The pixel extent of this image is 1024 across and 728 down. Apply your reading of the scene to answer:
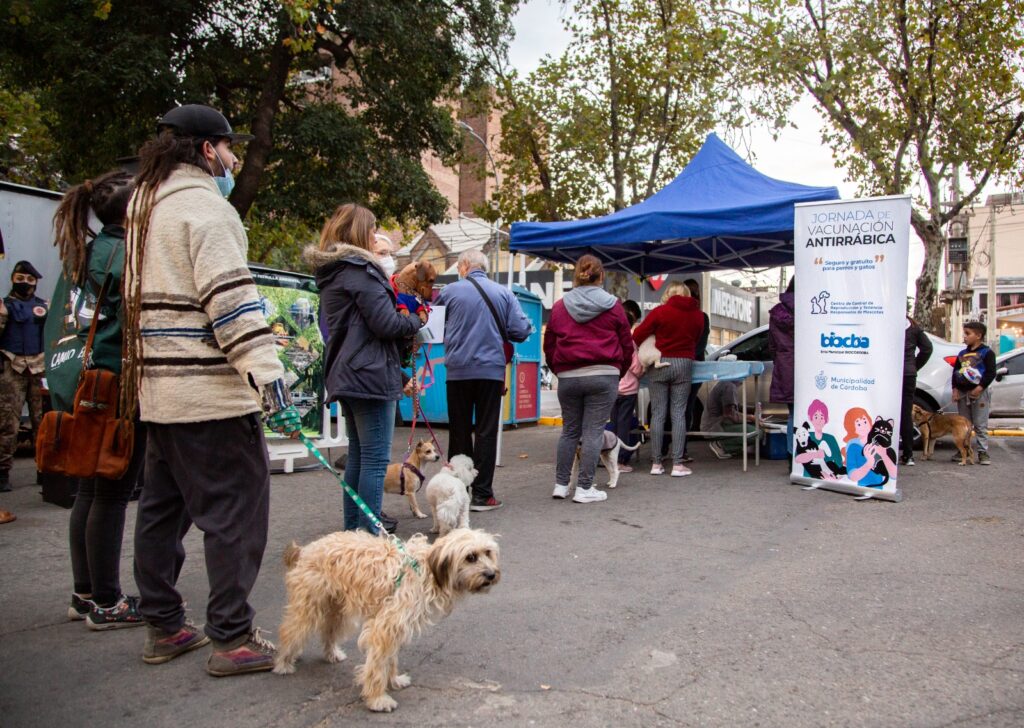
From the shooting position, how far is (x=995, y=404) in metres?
13.1

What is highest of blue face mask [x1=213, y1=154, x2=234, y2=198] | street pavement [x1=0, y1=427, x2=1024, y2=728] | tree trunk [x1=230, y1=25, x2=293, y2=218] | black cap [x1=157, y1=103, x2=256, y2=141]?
tree trunk [x1=230, y1=25, x2=293, y2=218]

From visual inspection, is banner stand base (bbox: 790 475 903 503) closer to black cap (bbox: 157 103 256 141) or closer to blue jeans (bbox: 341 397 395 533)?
blue jeans (bbox: 341 397 395 533)

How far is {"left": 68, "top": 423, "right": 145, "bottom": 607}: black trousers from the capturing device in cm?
344

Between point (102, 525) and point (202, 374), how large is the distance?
0.98 m

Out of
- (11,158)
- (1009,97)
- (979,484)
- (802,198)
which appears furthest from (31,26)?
(1009,97)

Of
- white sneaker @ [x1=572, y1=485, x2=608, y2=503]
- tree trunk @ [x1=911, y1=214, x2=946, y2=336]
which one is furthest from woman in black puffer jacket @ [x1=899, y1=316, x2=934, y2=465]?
tree trunk @ [x1=911, y1=214, x2=946, y2=336]

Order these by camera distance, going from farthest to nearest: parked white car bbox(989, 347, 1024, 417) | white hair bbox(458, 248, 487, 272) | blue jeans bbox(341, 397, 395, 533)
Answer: parked white car bbox(989, 347, 1024, 417)
white hair bbox(458, 248, 487, 272)
blue jeans bbox(341, 397, 395, 533)

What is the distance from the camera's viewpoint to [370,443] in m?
4.68

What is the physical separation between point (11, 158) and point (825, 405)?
55.2 feet

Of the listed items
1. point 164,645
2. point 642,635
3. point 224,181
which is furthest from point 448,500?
point 224,181

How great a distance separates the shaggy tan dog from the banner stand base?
506 centimetres

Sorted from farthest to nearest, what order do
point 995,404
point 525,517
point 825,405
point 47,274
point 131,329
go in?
point 995,404
point 47,274
point 825,405
point 525,517
point 131,329

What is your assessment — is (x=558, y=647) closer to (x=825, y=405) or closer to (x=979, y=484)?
(x=825, y=405)

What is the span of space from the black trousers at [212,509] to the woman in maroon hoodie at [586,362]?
386 cm
